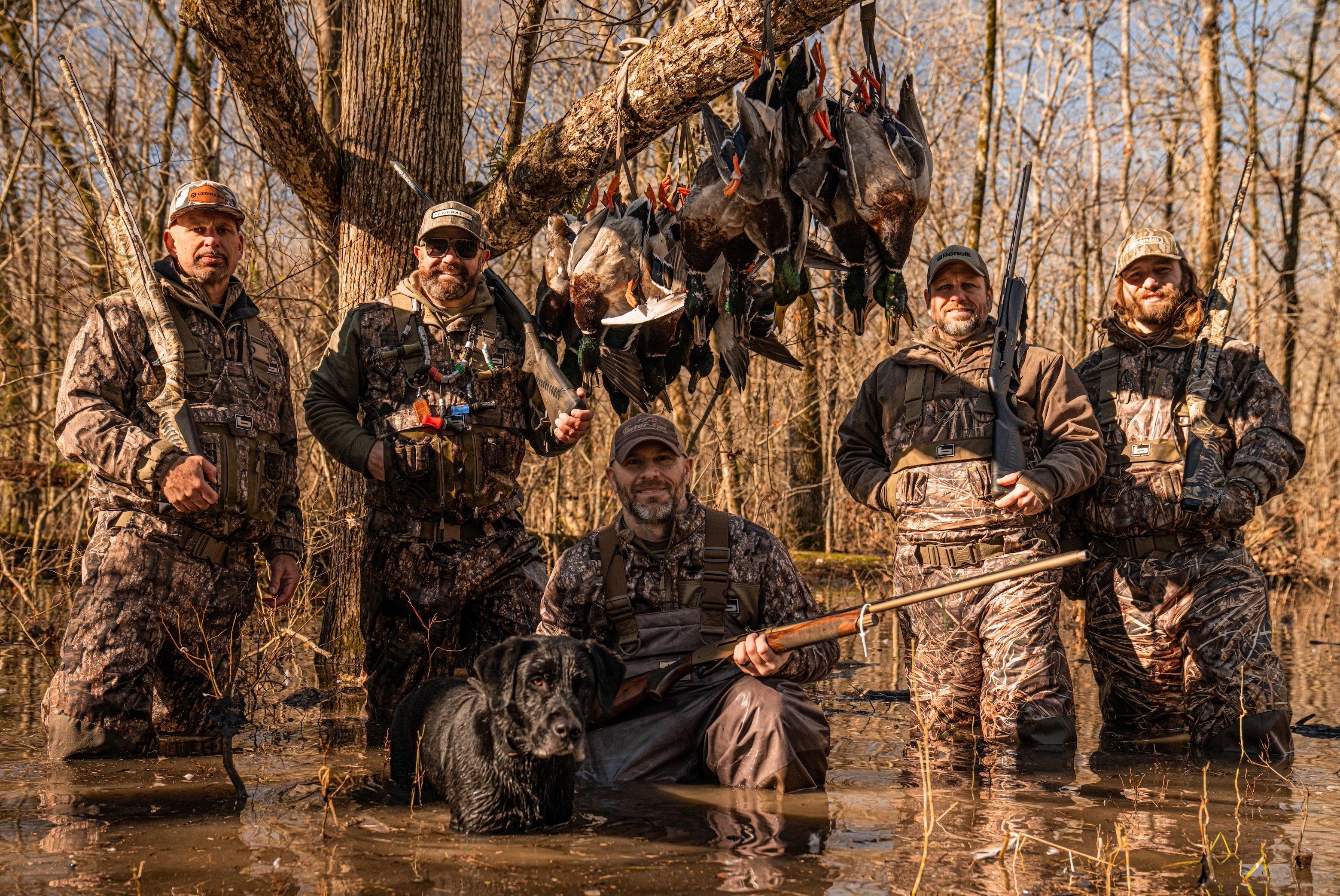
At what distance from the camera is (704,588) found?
5.39 metres

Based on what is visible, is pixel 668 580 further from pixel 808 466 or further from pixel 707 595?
pixel 808 466

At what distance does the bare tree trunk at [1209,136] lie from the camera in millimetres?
12961

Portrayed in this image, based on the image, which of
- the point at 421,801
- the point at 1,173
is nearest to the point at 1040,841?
the point at 421,801

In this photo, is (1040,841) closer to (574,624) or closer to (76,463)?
(574,624)

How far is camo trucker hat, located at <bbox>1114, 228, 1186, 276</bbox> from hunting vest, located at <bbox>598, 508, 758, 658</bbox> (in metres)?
2.80

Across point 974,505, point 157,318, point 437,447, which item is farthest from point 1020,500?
point 157,318

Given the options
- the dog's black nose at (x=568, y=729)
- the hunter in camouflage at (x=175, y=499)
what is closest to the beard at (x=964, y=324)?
the dog's black nose at (x=568, y=729)

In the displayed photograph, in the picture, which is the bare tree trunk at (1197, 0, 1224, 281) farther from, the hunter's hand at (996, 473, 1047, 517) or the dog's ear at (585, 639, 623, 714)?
the dog's ear at (585, 639, 623, 714)

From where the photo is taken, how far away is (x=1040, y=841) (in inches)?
167

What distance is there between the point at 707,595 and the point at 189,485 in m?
2.35

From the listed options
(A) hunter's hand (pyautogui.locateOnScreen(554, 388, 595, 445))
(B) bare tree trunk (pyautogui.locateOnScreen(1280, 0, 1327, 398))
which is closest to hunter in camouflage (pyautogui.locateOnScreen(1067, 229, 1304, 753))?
(A) hunter's hand (pyautogui.locateOnScreen(554, 388, 595, 445))

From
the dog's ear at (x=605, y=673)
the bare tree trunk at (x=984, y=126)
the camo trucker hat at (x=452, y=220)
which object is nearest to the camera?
the dog's ear at (x=605, y=673)

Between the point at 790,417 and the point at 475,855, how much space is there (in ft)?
29.7

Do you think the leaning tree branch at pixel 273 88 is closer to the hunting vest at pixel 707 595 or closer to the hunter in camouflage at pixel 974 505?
the hunting vest at pixel 707 595
